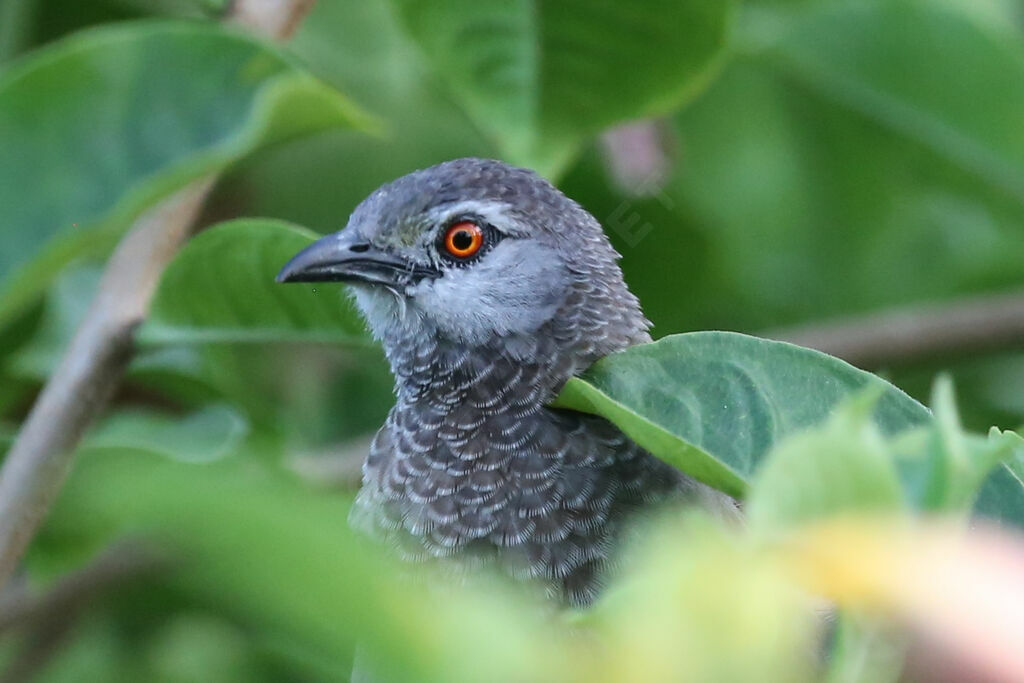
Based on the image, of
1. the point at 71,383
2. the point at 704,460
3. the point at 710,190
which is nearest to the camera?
the point at 704,460

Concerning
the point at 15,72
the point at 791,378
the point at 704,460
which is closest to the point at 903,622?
the point at 704,460

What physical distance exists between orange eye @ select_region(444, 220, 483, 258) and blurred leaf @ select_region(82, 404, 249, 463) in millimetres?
645

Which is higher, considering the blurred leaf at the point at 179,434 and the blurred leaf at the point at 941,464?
the blurred leaf at the point at 941,464

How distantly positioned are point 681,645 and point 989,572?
21cm

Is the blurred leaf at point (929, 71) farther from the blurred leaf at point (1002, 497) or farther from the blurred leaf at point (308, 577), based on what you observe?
the blurred leaf at point (308, 577)

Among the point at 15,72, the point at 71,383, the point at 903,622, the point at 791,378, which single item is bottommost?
the point at 71,383

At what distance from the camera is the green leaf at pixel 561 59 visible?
3.11 meters

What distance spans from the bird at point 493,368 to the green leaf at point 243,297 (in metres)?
0.06

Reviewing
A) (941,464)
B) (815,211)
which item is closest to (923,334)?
(815,211)

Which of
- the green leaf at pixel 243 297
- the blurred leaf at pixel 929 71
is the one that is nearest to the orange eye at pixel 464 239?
the green leaf at pixel 243 297

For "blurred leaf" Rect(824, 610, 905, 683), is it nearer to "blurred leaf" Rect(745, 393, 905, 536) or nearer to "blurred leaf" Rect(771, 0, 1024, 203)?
"blurred leaf" Rect(745, 393, 905, 536)

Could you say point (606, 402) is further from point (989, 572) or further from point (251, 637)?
point (989, 572)

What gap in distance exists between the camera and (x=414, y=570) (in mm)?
2617

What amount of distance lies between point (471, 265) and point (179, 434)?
2.59 ft
